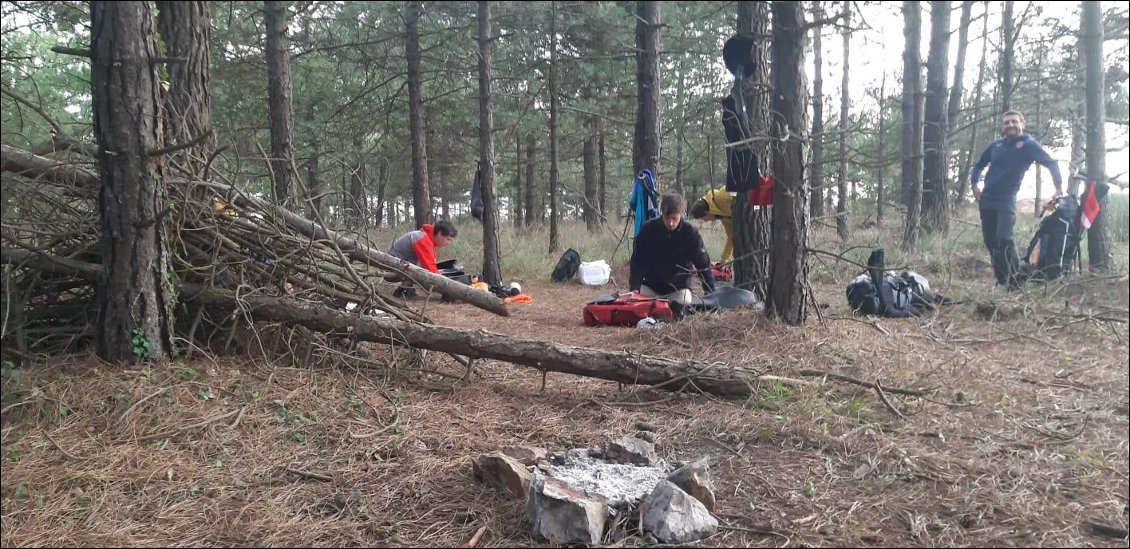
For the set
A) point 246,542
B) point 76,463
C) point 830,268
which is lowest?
point 246,542

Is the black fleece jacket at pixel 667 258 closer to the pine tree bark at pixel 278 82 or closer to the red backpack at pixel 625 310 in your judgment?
the red backpack at pixel 625 310

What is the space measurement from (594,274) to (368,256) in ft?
15.9

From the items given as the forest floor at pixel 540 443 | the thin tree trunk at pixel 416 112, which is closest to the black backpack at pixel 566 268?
the thin tree trunk at pixel 416 112

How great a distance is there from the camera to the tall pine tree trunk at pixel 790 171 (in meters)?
4.22

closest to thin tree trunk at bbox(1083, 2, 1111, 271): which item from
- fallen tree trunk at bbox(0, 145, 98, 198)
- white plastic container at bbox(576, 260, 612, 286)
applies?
white plastic container at bbox(576, 260, 612, 286)

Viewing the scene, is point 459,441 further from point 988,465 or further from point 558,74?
point 558,74

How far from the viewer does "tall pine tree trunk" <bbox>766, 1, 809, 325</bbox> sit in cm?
422

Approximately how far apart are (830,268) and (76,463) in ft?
22.9

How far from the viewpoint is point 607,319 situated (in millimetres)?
5980

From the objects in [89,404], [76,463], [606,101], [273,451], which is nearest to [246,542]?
[273,451]

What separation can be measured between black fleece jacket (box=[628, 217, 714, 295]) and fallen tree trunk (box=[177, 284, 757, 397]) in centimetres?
233

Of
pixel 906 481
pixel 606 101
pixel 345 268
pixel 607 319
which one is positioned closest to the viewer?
pixel 906 481

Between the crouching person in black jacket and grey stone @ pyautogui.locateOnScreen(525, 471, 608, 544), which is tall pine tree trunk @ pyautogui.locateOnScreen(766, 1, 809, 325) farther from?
grey stone @ pyautogui.locateOnScreen(525, 471, 608, 544)

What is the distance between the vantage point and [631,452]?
8.95 feet
